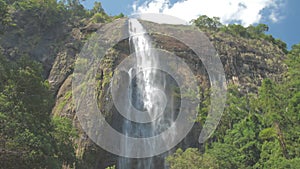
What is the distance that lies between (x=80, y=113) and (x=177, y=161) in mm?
6637

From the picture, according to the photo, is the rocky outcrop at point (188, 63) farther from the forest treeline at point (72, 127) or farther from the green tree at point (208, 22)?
the green tree at point (208, 22)

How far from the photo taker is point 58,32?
2980 cm

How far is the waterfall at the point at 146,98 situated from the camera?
20513 mm

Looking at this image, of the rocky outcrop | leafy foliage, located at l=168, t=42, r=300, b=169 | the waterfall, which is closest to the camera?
leafy foliage, located at l=168, t=42, r=300, b=169

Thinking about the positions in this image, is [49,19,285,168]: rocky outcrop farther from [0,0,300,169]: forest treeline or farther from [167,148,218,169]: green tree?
[167,148,218,169]: green tree

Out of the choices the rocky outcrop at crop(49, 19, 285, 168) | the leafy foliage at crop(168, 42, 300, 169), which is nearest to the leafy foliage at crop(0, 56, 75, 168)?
the rocky outcrop at crop(49, 19, 285, 168)

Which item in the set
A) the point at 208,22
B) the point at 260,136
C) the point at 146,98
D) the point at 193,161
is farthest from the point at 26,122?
the point at 208,22

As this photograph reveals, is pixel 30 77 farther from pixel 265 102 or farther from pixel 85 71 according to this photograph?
pixel 265 102

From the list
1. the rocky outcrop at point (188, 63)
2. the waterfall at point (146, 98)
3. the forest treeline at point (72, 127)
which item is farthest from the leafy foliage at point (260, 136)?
the waterfall at point (146, 98)

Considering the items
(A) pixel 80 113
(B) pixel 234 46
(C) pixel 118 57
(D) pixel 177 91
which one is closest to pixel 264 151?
(D) pixel 177 91

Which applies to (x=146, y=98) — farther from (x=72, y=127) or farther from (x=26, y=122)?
(x=26, y=122)

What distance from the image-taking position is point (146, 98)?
22.9m

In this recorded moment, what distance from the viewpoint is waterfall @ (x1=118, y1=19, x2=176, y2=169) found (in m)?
20.5

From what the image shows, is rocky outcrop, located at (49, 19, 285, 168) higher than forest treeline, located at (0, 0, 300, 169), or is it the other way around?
rocky outcrop, located at (49, 19, 285, 168)
